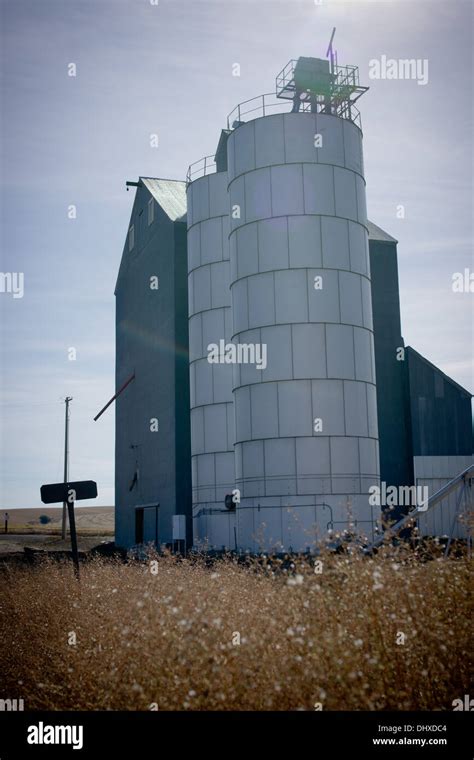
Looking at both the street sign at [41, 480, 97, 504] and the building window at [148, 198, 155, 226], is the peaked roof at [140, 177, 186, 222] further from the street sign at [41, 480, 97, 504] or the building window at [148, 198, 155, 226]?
the street sign at [41, 480, 97, 504]

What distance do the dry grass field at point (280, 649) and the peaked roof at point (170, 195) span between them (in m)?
23.2

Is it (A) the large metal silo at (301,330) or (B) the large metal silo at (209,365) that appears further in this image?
(B) the large metal silo at (209,365)

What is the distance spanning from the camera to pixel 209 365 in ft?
82.5

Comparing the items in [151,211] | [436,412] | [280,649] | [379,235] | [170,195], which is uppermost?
[170,195]

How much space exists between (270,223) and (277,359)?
379 centimetres

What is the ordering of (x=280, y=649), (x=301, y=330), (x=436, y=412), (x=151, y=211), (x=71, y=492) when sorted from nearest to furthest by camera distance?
(x=280, y=649) < (x=71, y=492) < (x=301, y=330) < (x=436, y=412) < (x=151, y=211)

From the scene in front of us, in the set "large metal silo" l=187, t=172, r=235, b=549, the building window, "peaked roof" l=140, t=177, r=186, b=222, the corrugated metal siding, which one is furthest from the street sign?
the building window

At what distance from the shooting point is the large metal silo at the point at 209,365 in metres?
24.1

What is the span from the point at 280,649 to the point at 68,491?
662cm

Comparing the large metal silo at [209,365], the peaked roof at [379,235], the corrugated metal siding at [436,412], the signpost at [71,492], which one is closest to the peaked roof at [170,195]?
the large metal silo at [209,365]

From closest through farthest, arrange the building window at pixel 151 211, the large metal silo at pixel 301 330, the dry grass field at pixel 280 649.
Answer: the dry grass field at pixel 280 649 < the large metal silo at pixel 301 330 < the building window at pixel 151 211

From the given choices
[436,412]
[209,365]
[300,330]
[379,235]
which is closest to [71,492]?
[300,330]

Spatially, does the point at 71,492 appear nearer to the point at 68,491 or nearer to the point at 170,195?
the point at 68,491

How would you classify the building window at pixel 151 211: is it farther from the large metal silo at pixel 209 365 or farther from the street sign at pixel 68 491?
the street sign at pixel 68 491
